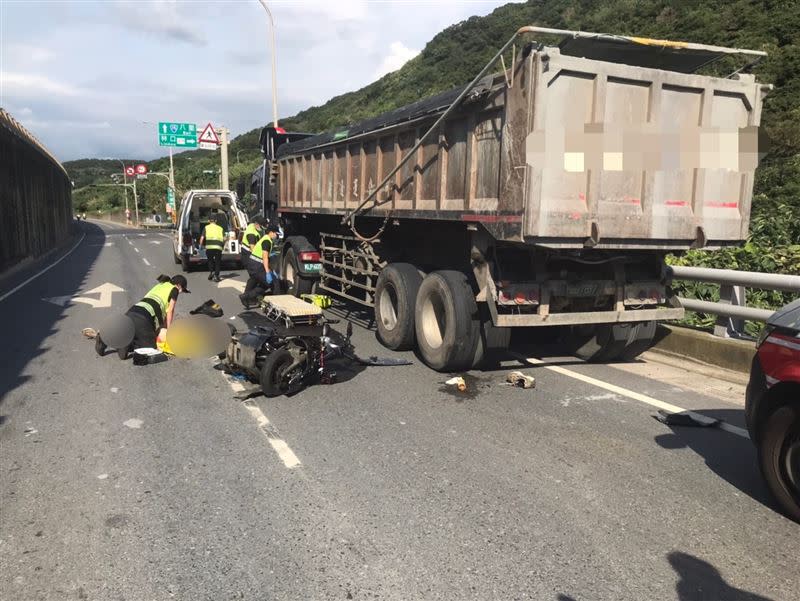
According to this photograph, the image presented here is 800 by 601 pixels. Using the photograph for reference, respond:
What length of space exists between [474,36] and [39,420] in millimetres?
76655

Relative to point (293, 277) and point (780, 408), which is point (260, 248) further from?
point (780, 408)

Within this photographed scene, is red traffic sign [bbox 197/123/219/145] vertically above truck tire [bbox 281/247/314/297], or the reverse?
red traffic sign [bbox 197/123/219/145]

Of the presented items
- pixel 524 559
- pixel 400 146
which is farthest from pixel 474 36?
pixel 524 559

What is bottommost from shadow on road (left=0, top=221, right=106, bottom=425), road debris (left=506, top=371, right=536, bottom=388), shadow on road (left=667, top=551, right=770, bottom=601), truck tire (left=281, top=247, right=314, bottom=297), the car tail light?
shadow on road (left=667, top=551, right=770, bottom=601)

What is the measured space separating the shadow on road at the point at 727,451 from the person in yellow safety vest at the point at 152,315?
530 cm

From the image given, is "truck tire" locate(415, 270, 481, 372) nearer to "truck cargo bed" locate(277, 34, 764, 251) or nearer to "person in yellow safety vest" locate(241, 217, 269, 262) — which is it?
"truck cargo bed" locate(277, 34, 764, 251)

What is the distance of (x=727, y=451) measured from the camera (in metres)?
4.46

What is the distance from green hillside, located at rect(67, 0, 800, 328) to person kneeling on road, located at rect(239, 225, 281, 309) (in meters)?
6.40

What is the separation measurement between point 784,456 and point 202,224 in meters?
16.6

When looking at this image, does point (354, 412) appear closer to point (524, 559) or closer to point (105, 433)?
point (105, 433)

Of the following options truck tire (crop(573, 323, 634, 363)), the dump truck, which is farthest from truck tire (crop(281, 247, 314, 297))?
truck tire (crop(573, 323, 634, 363))

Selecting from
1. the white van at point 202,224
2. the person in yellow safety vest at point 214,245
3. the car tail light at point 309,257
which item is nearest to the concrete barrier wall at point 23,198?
the white van at point 202,224

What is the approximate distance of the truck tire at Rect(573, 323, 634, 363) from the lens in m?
6.72

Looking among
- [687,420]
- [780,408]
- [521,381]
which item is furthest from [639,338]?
[780,408]
